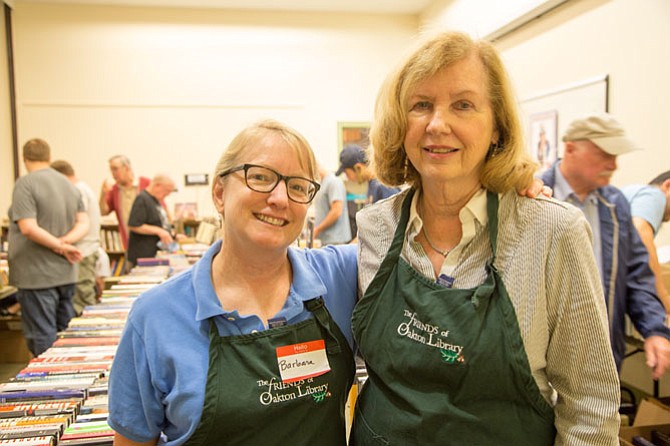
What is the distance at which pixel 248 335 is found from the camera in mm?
1194

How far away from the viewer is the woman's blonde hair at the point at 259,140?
125cm

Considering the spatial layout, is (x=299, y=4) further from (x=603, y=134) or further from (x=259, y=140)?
(x=259, y=140)

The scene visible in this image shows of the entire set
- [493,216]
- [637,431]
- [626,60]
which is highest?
[626,60]

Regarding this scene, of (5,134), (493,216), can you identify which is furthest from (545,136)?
(5,134)

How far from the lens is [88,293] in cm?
513

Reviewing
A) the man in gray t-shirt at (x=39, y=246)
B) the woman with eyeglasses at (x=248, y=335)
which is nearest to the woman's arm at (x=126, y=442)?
the woman with eyeglasses at (x=248, y=335)

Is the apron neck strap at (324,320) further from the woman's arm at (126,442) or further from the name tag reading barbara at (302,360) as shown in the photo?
the woman's arm at (126,442)

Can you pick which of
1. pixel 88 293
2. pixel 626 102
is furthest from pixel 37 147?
pixel 626 102

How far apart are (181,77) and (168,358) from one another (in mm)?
7242

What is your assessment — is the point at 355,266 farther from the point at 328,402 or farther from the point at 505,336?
the point at 505,336

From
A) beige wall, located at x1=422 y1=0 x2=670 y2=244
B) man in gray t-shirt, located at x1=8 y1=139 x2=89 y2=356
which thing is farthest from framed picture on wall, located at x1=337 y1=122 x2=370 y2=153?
man in gray t-shirt, located at x1=8 y1=139 x2=89 y2=356

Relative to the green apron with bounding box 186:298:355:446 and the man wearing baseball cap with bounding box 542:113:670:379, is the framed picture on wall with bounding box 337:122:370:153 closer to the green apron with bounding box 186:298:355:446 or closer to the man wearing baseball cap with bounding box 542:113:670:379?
the man wearing baseball cap with bounding box 542:113:670:379

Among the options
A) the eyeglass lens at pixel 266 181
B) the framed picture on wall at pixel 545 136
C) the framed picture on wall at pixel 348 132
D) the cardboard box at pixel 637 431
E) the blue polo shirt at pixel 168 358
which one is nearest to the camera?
the blue polo shirt at pixel 168 358

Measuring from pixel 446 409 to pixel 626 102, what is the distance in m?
3.71
